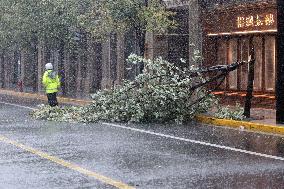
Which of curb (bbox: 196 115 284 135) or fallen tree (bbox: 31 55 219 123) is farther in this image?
fallen tree (bbox: 31 55 219 123)

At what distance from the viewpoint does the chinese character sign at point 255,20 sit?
2309 centimetres

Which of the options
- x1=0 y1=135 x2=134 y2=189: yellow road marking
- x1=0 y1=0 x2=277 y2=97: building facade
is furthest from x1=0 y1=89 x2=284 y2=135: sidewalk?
x1=0 y1=135 x2=134 y2=189: yellow road marking

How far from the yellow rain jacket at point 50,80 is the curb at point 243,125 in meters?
6.44

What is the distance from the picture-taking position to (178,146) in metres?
13.8

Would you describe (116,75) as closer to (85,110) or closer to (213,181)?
(85,110)

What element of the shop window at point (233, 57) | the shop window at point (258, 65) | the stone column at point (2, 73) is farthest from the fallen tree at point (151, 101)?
the stone column at point (2, 73)

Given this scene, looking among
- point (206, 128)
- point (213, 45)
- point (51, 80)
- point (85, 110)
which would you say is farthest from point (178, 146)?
point (213, 45)

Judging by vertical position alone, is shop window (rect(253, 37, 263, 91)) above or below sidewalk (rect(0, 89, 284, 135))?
above

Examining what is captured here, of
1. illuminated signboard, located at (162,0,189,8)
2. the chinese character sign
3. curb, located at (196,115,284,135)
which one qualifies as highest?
illuminated signboard, located at (162,0,189,8)

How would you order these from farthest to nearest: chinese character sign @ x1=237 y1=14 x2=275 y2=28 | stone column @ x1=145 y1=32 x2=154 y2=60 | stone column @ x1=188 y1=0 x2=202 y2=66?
stone column @ x1=145 y1=32 x2=154 y2=60 < stone column @ x1=188 y1=0 x2=202 y2=66 < chinese character sign @ x1=237 y1=14 x2=275 y2=28

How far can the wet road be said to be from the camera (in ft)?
31.6

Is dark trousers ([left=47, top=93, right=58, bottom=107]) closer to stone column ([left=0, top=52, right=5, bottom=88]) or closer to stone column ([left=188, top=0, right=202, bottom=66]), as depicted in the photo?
stone column ([left=188, top=0, right=202, bottom=66])

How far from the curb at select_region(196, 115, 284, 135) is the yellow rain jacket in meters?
6.44

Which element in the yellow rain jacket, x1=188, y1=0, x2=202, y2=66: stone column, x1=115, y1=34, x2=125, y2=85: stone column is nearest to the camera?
the yellow rain jacket
